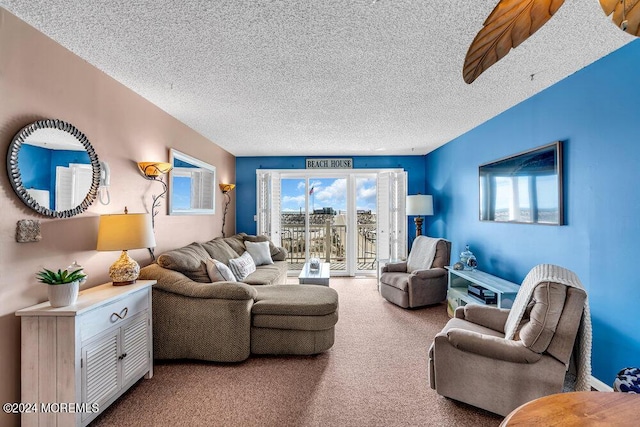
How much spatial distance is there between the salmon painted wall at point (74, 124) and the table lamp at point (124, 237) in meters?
0.19

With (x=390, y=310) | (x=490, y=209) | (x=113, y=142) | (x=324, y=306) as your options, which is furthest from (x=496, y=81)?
(x=113, y=142)

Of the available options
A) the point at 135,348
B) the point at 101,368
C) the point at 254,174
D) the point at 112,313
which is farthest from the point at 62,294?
the point at 254,174

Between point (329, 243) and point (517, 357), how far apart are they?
4.69 meters

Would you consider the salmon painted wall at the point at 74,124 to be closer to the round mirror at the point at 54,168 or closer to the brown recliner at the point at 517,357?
the round mirror at the point at 54,168

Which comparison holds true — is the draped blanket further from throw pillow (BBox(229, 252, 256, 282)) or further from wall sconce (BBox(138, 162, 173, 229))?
wall sconce (BBox(138, 162, 173, 229))

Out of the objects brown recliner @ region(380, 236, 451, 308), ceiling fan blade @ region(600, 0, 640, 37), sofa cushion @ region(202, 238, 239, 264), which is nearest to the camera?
ceiling fan blade @ region(600, 0, 640, 37)

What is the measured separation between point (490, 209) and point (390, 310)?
1838 mm

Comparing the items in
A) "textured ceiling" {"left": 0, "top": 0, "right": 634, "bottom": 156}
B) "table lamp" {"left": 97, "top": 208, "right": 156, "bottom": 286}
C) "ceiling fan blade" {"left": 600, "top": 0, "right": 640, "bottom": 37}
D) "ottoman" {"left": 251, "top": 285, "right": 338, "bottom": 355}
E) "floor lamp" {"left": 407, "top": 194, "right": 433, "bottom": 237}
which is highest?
"textured ceiling" {"left": 0, "top": 0, "right": 634, "bottom": 156}

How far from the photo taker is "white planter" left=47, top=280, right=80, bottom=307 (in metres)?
1.78

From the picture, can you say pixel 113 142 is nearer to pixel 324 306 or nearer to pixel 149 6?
pixel 149 6

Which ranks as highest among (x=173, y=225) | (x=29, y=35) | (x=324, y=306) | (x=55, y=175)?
(x=29, y=35)

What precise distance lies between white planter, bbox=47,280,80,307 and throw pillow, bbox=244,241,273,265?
304 centimetres

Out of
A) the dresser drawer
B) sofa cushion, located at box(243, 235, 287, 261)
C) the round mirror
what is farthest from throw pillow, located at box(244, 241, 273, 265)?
the round mirror

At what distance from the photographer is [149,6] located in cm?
170
